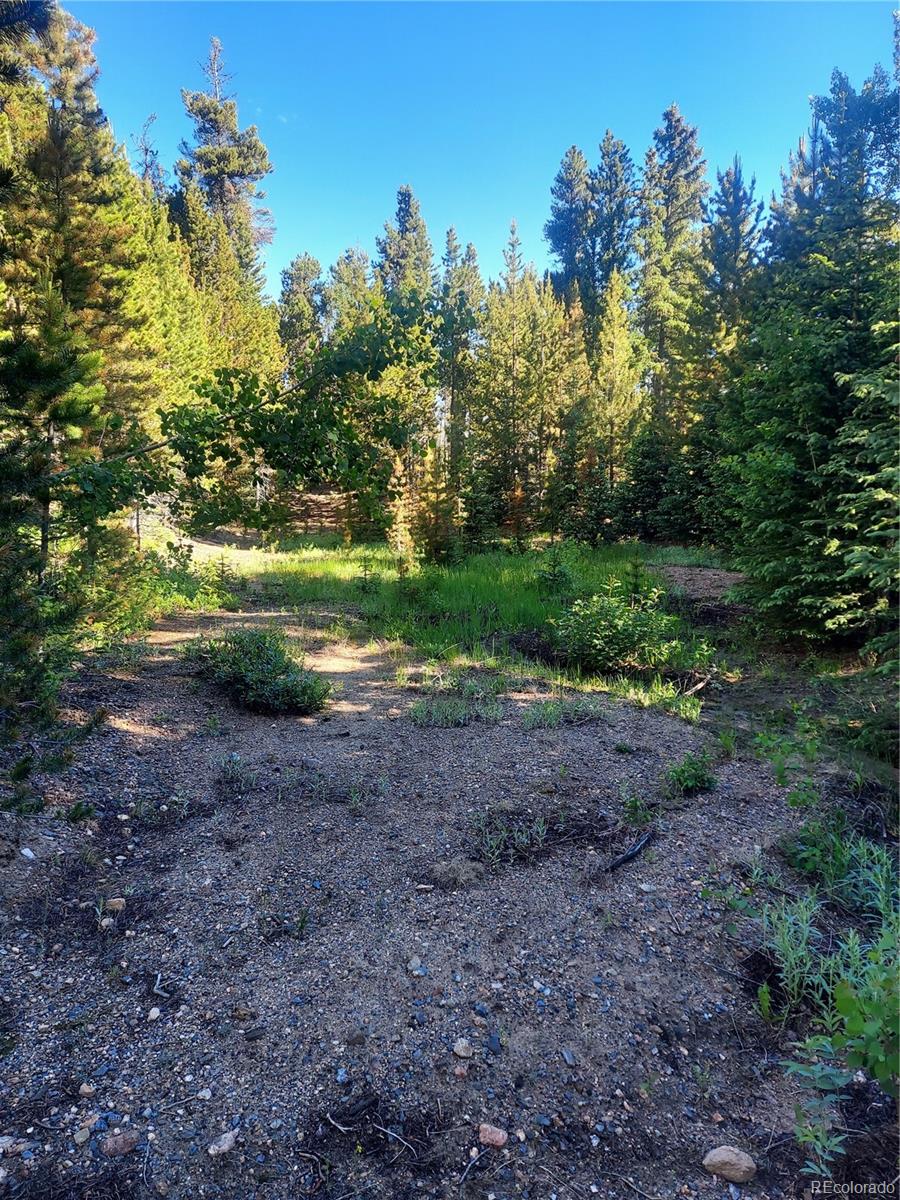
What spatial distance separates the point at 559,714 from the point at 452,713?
868mm

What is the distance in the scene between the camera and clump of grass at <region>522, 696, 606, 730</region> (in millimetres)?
4676

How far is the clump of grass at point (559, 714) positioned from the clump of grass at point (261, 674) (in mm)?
1840

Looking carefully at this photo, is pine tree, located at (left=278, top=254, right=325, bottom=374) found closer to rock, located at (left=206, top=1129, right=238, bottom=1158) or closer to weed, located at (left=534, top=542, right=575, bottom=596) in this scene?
weed, located at (left=534, top=542, right=575, bottom=596)

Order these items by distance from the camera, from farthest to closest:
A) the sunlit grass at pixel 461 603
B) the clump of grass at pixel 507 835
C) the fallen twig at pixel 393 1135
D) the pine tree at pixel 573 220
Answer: the pine tree at pixel 573 220 < the sunlit grass at pixel 461 603 < the clump of grass at pixel 507 835 < the fallen twig at pixel 393 1135

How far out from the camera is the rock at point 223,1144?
63.6 inches

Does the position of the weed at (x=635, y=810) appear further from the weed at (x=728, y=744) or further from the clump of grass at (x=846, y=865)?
the weed at (x=728, y=744)

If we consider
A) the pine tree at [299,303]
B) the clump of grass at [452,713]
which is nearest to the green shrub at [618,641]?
the clump of grass at [452,713]

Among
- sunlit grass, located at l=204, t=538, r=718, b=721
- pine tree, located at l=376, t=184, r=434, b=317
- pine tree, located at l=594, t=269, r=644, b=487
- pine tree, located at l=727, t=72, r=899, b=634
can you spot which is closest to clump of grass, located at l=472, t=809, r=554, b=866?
sunlit grass, located at l=204, t=538, r=718, b=721

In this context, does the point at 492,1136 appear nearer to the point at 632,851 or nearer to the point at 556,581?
the point at 632,851

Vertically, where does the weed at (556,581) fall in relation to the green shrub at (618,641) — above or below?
above

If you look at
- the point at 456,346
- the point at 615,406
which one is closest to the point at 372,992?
the point at 456,346

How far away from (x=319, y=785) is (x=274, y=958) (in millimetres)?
1391

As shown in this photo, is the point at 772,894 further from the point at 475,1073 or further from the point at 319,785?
the point at 319,785

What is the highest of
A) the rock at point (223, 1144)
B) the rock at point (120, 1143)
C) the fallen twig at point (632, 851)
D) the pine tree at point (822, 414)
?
the pine tree at point (822, 414)
